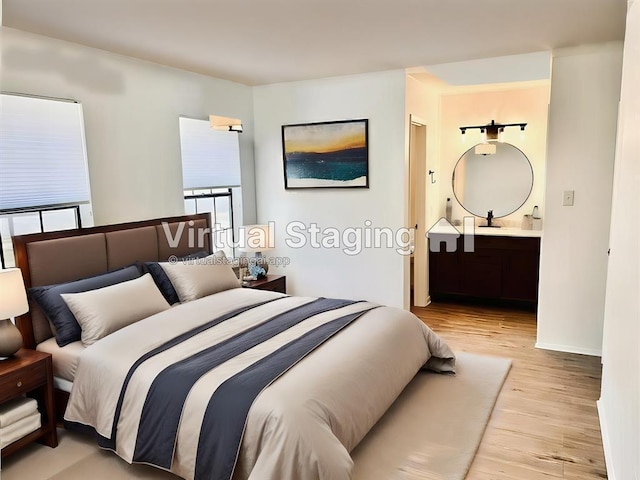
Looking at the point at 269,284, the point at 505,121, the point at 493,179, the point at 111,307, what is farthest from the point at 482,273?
the point at 111,307

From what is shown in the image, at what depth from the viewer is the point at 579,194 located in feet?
12.8

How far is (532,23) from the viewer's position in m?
3.17

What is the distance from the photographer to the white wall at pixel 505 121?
5.37 metres

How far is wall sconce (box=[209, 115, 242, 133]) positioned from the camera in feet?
14.8

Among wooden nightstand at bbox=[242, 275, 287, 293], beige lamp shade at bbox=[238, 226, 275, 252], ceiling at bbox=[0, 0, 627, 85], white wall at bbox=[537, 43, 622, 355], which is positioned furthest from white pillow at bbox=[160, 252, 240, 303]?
white wall at bbox=[537, 43, 622, 355]

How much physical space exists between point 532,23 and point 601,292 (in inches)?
85.2

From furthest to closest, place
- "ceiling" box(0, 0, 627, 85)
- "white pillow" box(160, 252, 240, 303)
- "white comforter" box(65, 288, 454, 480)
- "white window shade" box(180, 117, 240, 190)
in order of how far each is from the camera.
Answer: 1. "white window shade" box(180, 117, 240, 190)
2. "white pillow" box(160, 252, 240, 303)
3. "ceiling" box(0, 0, 627, 85)
4. "white comforter" box(65, 288, 454, 480)

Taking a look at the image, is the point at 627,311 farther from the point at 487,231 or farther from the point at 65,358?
the point at 487,231

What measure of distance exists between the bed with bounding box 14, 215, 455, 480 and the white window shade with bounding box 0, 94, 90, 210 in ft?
0.90

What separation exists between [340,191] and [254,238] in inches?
39.1

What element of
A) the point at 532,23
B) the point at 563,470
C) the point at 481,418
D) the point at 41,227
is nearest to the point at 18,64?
the point at 41,227

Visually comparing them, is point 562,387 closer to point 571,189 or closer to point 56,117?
point 571,189

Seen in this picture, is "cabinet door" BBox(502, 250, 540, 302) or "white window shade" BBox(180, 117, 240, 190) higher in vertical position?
"white window shade" BBox(180, 117, 240, 190)

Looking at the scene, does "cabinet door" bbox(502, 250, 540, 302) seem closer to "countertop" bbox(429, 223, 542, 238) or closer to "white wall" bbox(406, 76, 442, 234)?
"countertop" bbox(429, 223, 542, 238)
